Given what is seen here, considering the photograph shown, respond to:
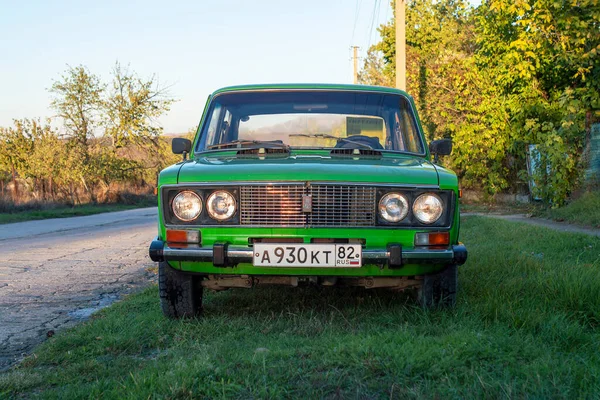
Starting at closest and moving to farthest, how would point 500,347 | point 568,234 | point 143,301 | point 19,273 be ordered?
point 500,347, point 143,301, point 19,273, point 568,234

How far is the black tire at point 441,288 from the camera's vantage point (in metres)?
4.22

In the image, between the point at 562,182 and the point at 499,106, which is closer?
the point at 562,182

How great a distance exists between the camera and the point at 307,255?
383 cm

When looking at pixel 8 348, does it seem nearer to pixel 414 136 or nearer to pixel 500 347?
pixel 500 347

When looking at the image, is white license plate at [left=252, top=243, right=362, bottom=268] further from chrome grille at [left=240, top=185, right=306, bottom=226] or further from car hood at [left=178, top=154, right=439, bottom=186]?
car hood at [left=178, top=154, right=439, bottom=186]

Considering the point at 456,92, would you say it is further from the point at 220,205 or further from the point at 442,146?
the point at 220,205

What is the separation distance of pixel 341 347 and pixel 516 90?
1216 cm

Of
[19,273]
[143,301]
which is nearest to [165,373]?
[143,301]

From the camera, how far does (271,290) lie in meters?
5.48

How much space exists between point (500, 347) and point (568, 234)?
545 cm

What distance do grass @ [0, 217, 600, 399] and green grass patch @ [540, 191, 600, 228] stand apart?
530 cm

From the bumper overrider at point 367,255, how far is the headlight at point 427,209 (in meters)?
0.20

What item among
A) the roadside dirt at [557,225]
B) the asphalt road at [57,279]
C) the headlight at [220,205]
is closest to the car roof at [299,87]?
the headlight at [220,205]

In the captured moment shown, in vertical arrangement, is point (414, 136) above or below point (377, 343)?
above
